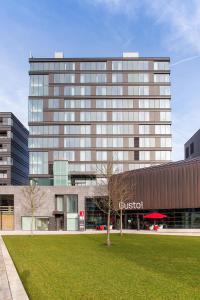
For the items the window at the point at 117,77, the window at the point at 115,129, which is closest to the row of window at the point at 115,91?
the window at the point at 117,77

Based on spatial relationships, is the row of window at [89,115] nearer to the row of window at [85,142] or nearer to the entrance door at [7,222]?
the row of window at [85,142]

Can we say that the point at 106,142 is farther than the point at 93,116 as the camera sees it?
No

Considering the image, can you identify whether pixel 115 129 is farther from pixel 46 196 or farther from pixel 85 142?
pixel 46 196

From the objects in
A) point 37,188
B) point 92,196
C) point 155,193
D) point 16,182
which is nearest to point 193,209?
Answer: point 155,193

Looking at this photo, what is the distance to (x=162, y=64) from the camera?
117 metres

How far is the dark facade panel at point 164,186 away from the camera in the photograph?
6662cm

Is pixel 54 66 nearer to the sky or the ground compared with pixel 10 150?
nearer to the sky

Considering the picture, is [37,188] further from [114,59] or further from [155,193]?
[114,59]

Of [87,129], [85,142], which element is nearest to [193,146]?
[87,129]

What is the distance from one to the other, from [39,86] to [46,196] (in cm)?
4204

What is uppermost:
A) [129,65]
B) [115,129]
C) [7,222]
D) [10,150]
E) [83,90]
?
[129,65]

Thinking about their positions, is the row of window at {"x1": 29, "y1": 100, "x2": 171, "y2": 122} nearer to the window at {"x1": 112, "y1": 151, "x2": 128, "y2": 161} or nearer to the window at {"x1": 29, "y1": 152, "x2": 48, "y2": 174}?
the window at {"x1": 112, "y1": 151, "x2": 128, "y2": 161}

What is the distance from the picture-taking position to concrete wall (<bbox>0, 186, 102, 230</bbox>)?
81188mm

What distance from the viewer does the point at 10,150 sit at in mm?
134750
